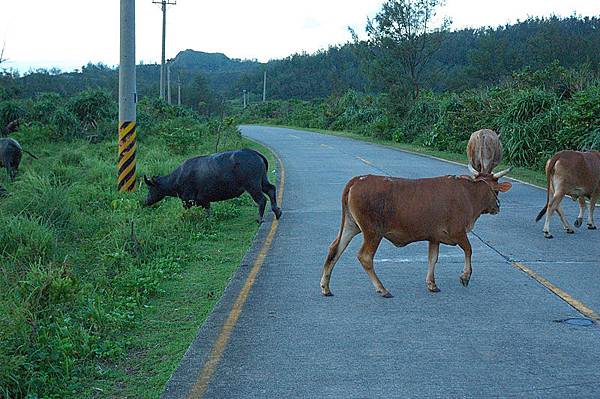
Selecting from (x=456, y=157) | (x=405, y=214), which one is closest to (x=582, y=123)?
(x=456, y=157)

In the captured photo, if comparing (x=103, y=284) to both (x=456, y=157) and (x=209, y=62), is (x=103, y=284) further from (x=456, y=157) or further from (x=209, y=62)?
(x=209, y=62)

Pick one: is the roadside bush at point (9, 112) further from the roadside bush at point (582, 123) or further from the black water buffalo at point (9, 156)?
the roadside bush at point (582, 123)

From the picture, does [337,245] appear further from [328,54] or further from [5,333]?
[328,54]

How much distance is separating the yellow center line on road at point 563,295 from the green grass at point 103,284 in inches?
145

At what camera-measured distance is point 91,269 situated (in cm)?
1028

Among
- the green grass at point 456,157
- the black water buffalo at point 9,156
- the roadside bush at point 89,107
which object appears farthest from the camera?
the roadside bush at point 89,107

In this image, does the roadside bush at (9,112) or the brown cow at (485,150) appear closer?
the brown cow at (485,150)

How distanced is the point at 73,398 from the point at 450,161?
21.5m

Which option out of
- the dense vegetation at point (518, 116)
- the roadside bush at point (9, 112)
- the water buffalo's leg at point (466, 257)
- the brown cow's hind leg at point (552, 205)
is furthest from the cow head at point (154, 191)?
the roadside bush at point (9, 112)

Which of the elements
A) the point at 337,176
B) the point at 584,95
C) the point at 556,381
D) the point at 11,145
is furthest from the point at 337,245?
the point at 11,145

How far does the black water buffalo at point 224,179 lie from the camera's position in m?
13.3

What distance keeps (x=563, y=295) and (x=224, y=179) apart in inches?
267

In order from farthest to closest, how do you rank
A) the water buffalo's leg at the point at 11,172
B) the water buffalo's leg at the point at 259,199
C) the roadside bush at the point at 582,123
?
1. the water buffalo's leg at the point at 11,172
2. the roadside bush at the point at 582,123
3. the water buffalo's leg at the point at 259,199

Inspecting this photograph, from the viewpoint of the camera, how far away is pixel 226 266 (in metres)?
10.1
